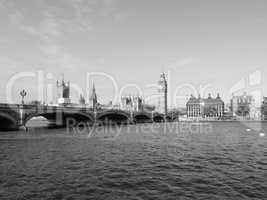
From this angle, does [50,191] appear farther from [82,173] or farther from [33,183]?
[82,173]

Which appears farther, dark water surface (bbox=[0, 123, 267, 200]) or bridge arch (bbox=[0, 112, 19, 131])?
bridge arch (bbox=[0, 112, 19, 131])

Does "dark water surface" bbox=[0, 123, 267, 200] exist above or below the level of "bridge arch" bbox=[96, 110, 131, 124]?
below

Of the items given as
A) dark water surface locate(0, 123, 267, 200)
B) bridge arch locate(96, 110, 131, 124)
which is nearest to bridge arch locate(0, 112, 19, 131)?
dark water surface locate(0, 123, 267, 200)

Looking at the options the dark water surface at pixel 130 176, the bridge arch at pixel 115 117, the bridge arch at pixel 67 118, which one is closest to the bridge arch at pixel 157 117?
the bridge arch at pixel 115 117

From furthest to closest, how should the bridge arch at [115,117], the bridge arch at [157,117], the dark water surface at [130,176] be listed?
the bridge arch at [157,117] → the bridge arch at [115,117] → the dark water surface at [130,176]

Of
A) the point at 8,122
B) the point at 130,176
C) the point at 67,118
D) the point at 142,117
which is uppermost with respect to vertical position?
the point at 8,122

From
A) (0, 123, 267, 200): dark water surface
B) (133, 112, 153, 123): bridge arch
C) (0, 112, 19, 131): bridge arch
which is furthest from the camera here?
(133, 112, 153, 123): bridge arch

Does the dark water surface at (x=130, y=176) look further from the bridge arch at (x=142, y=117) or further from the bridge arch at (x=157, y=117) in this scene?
the bridge arch at (x=157, y=117)

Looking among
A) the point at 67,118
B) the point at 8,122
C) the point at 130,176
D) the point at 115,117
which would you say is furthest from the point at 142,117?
the point at 130,176

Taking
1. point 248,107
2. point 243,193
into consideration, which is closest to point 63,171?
point 243,193

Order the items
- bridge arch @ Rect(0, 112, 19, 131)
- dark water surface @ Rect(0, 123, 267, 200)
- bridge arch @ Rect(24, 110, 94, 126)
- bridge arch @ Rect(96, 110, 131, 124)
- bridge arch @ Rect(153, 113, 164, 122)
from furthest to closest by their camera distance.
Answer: bridge arch @ Rect(153, 113, 164, 122)
bridge arch @ Rect(96, 110, 131, 124)
bridge arch @ Rect(24, 110, 94, 126)
bridge arch @ Rect(0, 112, 19, 131)
dark water surface @ Rect(0, 123, 267, 200)

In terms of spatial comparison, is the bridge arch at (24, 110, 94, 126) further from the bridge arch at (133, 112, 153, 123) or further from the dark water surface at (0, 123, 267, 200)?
the dark water surface at (0, 123, 267, 200)

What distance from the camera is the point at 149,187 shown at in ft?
47.9

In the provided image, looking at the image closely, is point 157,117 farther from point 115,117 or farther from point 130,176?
point 130,176
